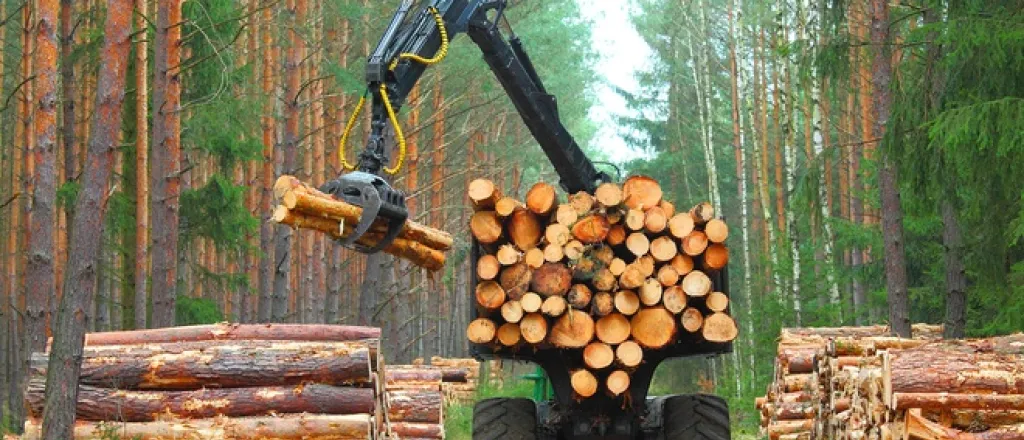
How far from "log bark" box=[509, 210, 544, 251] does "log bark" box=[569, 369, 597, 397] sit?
39.8 inches

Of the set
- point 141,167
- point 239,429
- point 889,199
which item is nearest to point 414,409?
point 239,429

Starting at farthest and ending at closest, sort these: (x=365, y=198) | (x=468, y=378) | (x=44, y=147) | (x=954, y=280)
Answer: (x=468, y=378)
(x=954, y=280)
(x=44, y=147)
(x=365, y=198)

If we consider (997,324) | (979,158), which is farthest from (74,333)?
(997,324)

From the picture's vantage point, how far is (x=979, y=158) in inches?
545

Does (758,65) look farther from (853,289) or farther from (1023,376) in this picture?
(1023,376)

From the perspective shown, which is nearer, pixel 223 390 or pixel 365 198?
pixel 365 198

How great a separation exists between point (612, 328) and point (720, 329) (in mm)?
790

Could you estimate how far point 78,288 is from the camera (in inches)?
378

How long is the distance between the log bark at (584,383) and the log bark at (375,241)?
64.5 inches

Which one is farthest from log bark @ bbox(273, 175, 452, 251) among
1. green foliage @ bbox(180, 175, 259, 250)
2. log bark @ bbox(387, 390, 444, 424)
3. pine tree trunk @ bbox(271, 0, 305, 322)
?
pine tree trunk @ bbox(271, 0, 305, 322)

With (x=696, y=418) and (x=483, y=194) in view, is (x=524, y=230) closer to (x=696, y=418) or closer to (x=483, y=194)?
(x=483, y=194)

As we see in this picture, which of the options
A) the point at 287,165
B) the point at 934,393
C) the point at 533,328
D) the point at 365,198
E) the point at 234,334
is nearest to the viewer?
the point at 934,393

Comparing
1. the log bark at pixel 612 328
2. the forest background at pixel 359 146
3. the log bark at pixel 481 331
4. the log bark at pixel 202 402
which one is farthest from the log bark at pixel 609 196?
the forest background at pixel 359 146

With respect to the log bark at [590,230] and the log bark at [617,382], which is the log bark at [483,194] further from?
the log bark at [617,382]
